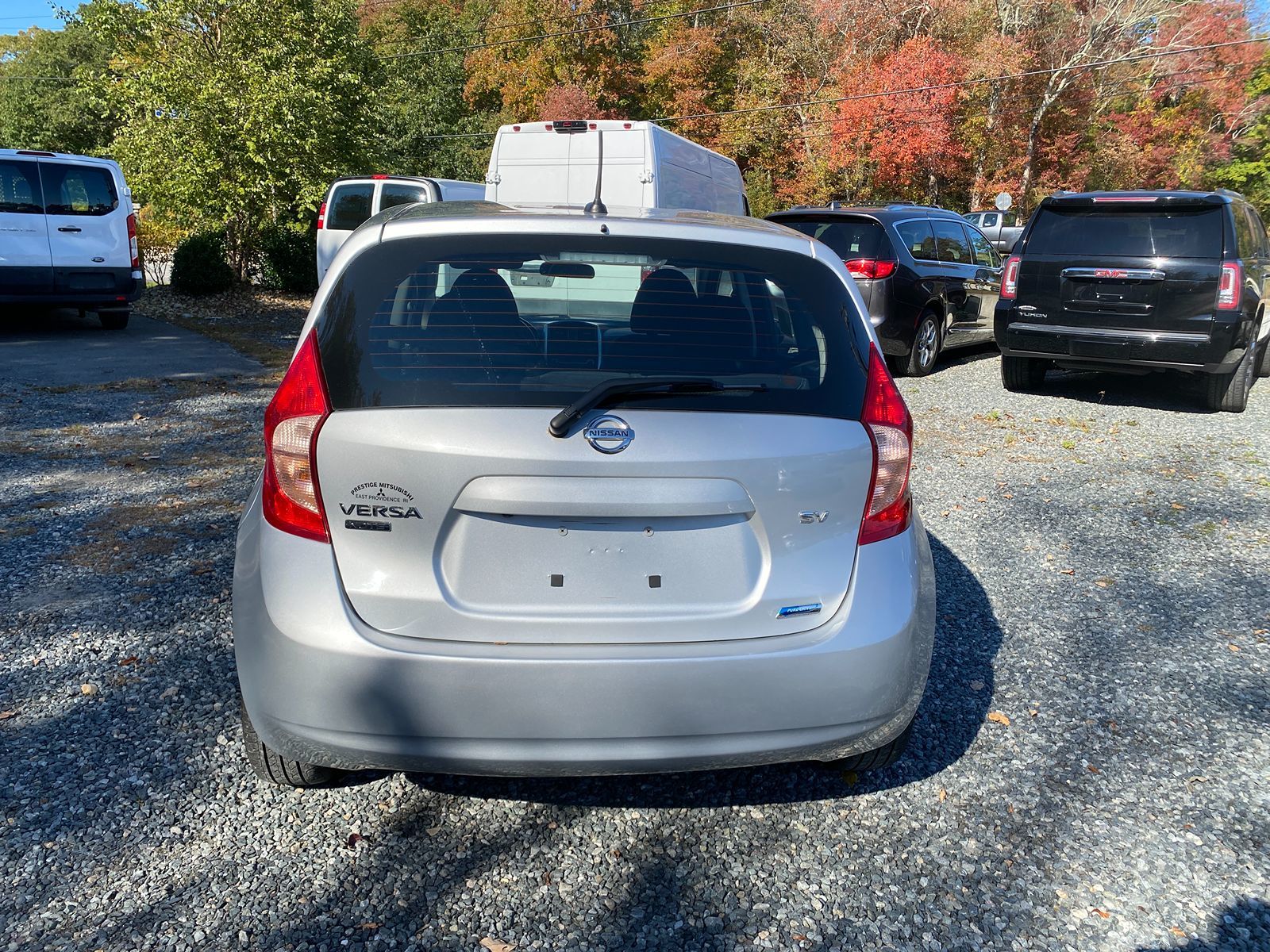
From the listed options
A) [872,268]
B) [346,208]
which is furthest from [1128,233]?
[346,208]

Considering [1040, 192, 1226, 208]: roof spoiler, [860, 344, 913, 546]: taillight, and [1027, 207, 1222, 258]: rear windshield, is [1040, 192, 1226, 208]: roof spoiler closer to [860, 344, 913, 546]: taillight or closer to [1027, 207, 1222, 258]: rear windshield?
[1027, 207, 1222, 258]: rear windshield

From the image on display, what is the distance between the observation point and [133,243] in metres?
12.8

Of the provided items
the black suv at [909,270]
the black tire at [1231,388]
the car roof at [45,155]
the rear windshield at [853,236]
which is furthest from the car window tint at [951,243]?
the car roof at [45,155]

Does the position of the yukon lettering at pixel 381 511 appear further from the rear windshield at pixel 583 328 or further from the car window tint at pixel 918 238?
the car window tint at pixel 918 238

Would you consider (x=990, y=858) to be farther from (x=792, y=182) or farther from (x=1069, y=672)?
(x=792, y=182)

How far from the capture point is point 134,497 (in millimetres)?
5754

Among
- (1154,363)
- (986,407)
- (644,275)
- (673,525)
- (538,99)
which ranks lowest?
(986,407)

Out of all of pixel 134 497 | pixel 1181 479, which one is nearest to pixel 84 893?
pixel 134 497

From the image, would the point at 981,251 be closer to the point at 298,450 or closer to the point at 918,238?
the point at 918,238

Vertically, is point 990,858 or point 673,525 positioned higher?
point 673,525

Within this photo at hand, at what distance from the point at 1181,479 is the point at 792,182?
3163cm

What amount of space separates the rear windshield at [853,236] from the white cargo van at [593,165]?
4.99ft

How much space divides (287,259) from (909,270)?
12.1 meters

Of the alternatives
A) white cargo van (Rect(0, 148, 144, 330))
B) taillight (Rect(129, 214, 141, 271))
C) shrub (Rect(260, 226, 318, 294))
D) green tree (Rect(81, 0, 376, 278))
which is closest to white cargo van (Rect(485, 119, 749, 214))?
taillight (Rect(129, 214, 141, 271))
